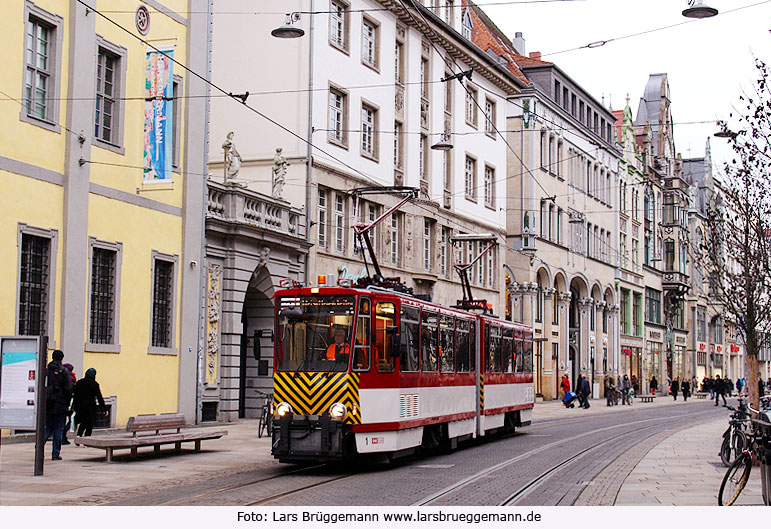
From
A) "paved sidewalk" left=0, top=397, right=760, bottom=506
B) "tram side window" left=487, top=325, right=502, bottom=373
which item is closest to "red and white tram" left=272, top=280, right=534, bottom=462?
"paved sidewalk" left=0, top=397, right=760, bottom=506

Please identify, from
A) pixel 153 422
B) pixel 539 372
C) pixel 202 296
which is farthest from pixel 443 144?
pixel 539 372

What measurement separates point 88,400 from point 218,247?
987cm

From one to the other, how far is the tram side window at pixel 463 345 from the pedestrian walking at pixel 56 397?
8491 mm

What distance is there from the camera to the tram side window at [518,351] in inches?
1170

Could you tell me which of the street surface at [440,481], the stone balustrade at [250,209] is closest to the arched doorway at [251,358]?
the stone balustrade at [250,209]

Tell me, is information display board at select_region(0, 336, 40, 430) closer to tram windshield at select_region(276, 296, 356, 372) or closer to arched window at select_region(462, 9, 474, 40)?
tram windshield at select_region(276, 296, 356, 372)

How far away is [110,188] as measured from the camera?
26.2m

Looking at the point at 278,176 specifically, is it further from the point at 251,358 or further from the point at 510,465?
the point at 510,465

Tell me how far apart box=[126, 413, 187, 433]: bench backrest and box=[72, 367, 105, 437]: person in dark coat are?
32.2 inches

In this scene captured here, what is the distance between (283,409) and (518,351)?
1274cm

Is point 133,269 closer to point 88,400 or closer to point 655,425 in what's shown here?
point 88,400

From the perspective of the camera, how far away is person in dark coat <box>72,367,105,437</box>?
21.6m

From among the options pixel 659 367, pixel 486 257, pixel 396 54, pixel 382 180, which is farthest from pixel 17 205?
pixel 659 367

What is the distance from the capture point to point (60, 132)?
2450 cm
